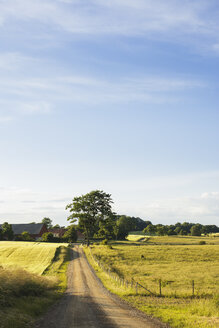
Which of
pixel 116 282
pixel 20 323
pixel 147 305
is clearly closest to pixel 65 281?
pixel 116 282

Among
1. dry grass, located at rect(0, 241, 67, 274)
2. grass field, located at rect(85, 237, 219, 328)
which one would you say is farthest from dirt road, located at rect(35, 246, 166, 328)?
dry grass, located at rect(0, 241, 67, 274)

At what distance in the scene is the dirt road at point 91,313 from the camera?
61.7 feet

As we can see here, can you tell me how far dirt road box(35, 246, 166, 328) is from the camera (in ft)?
61.7

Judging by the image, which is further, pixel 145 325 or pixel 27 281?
pixel 27 281

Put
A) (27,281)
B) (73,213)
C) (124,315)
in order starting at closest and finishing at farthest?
1. (124,315)
2. (27,281)
3. (73,213)

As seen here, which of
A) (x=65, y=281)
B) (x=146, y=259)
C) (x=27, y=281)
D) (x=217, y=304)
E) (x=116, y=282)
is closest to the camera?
(x=217, y=304)

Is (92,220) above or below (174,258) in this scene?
above

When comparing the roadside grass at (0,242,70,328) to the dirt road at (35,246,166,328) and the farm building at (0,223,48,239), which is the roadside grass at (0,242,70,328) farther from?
the farm building at (0,223,48,239)

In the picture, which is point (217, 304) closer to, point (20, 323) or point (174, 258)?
point (20, 323)

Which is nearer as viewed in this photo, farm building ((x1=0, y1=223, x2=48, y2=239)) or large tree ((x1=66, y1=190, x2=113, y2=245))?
large tree ((x1=66, y1=190, x2=113, y2=245))

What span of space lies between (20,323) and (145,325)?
762 cm

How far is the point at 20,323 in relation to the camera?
59.6 ft

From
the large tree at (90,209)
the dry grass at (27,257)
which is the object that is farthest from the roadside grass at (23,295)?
the large tree at (90,209)

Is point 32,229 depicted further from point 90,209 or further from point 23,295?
point 23,295
